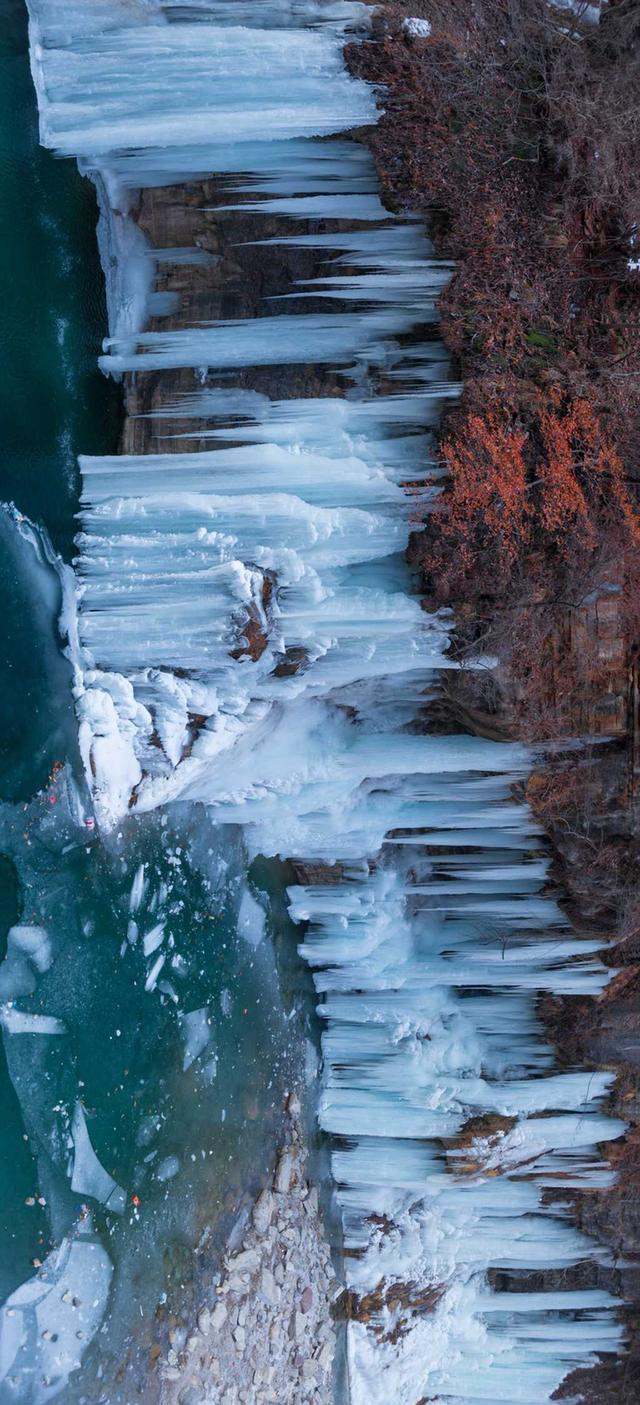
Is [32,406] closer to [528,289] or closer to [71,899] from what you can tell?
[71,899]

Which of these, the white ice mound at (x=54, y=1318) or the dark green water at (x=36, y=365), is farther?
the dark green water at (x=36, y=365)

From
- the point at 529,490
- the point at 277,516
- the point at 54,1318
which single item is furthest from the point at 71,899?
the point at 529,490

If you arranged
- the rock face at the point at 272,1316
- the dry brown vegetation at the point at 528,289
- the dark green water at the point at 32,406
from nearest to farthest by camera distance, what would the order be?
the dark green water at the point at 32,406 → the dry brown vegetation at the point at 528,289 → the rock face at the point at 272,1316

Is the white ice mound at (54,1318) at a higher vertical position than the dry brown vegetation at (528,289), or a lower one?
lower

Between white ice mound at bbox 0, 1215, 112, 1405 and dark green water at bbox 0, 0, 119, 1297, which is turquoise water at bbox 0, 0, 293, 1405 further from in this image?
white ice mound at bbox 0, 1215, 112, 1405

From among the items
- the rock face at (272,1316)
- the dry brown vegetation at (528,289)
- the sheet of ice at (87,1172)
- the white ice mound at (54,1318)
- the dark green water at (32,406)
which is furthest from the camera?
the rock face at (272,1316)

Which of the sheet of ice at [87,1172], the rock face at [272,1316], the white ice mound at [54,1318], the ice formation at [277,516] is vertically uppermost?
the ice formation at [277,516]

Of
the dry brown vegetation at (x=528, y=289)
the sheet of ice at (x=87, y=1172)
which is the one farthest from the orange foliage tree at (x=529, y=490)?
the sheet of ice at (x=87, y=1172)

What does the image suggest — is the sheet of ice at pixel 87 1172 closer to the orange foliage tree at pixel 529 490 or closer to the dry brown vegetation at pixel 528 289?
the dry brown vegetation at pixel 528 289

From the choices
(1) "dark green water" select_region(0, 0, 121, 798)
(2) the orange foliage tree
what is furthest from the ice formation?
(2) the orange foliage tree
